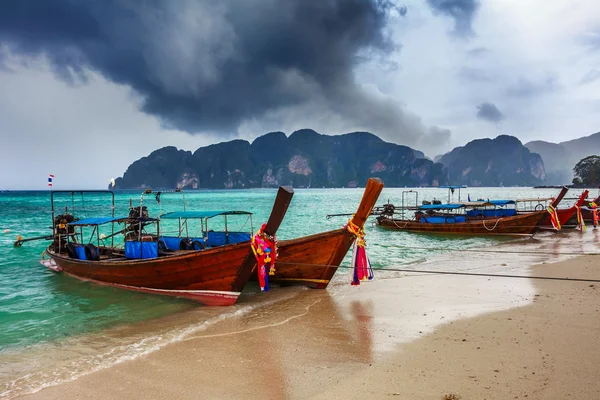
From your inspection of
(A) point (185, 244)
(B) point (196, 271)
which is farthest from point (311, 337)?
(A) point (185, 244)

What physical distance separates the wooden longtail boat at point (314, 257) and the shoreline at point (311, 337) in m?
0.59

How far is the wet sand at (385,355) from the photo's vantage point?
196 inches

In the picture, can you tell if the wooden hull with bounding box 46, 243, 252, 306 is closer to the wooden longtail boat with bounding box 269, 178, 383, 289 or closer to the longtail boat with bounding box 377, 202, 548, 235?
the wooden longtail boat with bounding box 269, 178, 383, 289

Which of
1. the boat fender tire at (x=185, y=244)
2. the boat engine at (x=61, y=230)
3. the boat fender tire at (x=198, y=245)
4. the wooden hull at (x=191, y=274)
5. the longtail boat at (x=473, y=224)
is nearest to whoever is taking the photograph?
the wooden hull at (x=191, y=274)

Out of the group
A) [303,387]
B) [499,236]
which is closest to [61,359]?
[303,387]

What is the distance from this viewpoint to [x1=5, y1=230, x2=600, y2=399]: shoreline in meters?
5.52

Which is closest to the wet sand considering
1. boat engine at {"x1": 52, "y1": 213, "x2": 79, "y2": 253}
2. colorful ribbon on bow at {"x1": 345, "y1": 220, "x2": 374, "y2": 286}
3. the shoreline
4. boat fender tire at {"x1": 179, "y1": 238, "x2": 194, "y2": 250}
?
the shoreline

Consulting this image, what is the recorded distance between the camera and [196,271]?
1003 cm

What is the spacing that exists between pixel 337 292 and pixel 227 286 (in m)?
3.33

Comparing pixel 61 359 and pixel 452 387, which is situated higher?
pixel 452 387

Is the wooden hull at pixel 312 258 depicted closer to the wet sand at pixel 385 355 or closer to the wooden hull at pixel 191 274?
the wet sand at pixel 385 355

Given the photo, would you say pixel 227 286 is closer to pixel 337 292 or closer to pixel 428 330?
pixel 337 292

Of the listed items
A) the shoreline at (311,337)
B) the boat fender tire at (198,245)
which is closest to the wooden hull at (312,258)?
the shoreline at (311,337)

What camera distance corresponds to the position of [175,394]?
16.8 ft
